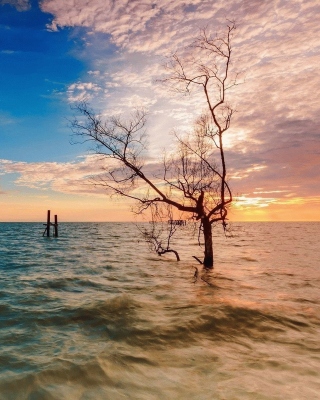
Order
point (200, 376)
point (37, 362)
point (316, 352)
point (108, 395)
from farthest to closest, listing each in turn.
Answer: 1. point (316, 352)
2. point (37, 362)
3. point (200, 376)
4. point (108, 395)

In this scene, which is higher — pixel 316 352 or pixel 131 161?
pixel 131 161

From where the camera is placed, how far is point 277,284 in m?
13.3

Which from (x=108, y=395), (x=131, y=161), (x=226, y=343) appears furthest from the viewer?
(x=131, y=161)

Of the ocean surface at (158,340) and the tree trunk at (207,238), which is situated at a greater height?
the tree trunk at (207,238)

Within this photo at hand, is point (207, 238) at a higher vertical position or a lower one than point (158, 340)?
higher

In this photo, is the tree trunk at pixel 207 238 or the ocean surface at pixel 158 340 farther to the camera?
the tree trunk at pixel 207 238

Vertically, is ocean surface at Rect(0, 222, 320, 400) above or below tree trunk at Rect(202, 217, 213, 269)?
below

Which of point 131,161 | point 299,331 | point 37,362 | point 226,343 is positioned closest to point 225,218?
point 131,161

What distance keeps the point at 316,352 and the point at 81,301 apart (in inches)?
A: 271

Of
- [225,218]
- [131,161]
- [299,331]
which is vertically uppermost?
[131,161]

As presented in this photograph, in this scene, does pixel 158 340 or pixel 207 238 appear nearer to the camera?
pixel 158 340

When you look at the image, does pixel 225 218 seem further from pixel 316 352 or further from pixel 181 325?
pixel 316 352

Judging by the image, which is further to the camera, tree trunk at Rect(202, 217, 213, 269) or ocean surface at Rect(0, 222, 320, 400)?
tree trunk at Rect(202, 217, 213, 269)

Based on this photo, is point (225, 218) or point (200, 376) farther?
point (225, 218)
